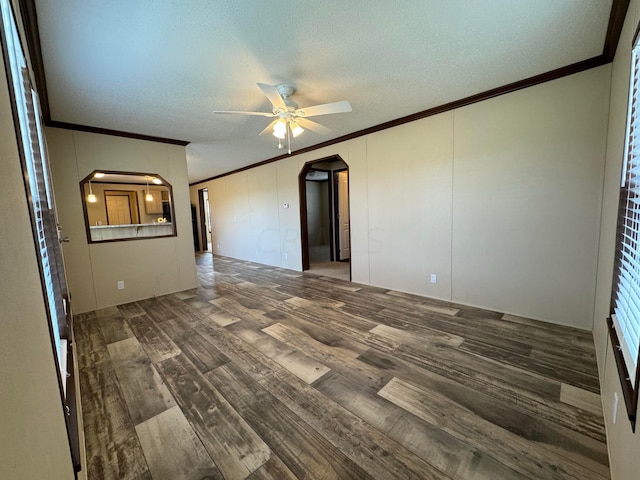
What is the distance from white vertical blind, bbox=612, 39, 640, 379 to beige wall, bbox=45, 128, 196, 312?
4.92 metres

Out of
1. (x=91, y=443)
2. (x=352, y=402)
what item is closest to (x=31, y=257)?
(x=91, y=443)

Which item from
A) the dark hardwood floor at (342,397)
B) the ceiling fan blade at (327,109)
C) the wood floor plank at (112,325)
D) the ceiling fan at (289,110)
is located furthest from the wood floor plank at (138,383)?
the ceiling fan blade at (327,109)

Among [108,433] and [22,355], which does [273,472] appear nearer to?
[108,433]

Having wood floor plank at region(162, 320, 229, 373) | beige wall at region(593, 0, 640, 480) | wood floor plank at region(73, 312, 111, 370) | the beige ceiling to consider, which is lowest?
wood floor plank at region(162, 320, 229, 373)

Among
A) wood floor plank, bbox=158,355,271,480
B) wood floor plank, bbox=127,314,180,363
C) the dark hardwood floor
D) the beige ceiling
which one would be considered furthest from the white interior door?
wood floor plank, bbox=158,355,271,480

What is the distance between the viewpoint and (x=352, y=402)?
5.85ft

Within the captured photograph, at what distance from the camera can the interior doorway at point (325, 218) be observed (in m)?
5.50

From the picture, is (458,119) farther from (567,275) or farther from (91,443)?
(91,443)

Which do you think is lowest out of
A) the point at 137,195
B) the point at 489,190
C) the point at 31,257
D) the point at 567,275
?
the point at 567,275

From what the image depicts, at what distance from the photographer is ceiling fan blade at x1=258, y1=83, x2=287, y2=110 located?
2.14m

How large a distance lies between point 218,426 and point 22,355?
1409 millimetres

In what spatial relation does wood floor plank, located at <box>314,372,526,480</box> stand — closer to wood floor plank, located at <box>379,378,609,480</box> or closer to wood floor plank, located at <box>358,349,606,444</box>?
wood floor plank, located at <box>379,378,609,480</box>

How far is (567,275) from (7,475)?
3699mm

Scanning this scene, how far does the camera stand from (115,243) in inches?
151
